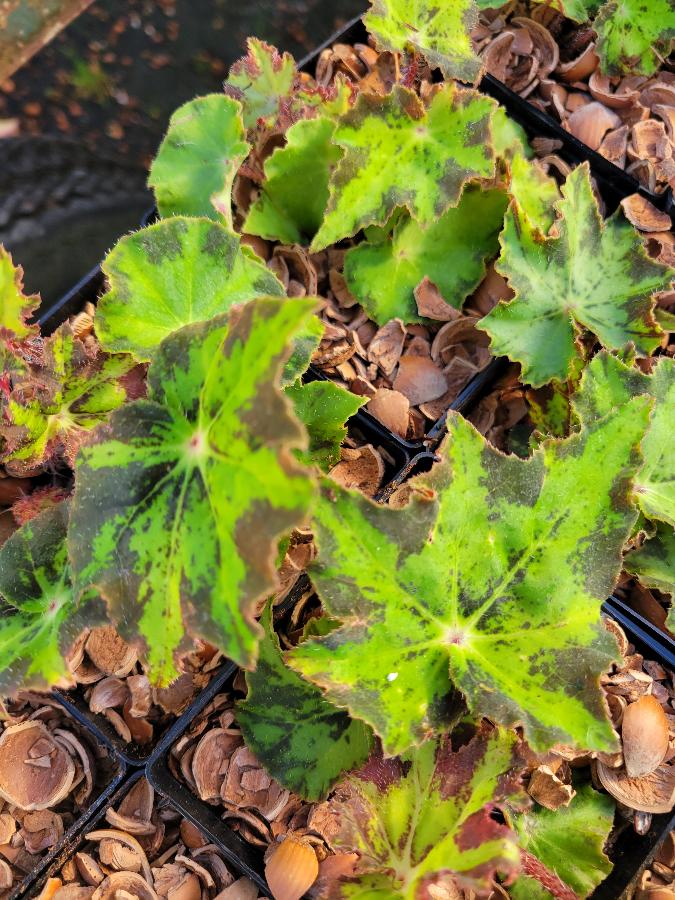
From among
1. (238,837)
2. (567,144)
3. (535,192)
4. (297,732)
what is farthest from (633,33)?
(238,837)

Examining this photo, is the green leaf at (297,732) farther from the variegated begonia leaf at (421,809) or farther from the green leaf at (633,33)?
the green leaf at (633,33)

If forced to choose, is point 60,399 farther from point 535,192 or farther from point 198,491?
point 535,192

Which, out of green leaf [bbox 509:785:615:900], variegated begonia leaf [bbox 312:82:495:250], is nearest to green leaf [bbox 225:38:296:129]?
variegated begonia leaf [bbox 312:82:495:250]

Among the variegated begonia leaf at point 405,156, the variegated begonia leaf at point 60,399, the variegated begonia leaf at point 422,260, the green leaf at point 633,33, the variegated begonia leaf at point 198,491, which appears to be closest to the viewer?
the variegated begonia leaf at point 198,491

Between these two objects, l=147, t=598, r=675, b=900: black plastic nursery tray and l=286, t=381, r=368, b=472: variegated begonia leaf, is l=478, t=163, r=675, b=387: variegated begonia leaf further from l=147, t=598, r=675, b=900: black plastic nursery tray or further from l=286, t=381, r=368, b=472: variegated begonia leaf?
l=147, t=598, r=675, b=900: black plastic nursery tray

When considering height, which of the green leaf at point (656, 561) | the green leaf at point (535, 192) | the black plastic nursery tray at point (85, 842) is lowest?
the black plastic nursery tray at point (85, 842)

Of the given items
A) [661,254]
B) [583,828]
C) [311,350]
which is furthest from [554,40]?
[583,828]

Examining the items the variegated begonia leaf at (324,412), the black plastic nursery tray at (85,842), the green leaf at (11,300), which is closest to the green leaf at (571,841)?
the black plastic nursery tray at (85,842)
